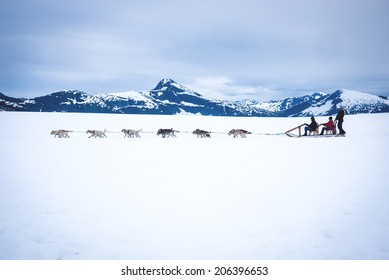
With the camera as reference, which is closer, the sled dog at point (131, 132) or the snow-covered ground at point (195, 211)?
the snow-covered ground at point (195, 211)

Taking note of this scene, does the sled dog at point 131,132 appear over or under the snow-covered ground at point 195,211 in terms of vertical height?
over

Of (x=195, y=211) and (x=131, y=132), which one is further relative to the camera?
(x=131, y=132)

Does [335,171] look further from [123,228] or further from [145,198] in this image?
[123,228]

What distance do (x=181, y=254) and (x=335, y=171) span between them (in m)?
7.80

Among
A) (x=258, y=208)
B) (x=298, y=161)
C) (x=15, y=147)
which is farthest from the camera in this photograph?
(x=15, y=147)

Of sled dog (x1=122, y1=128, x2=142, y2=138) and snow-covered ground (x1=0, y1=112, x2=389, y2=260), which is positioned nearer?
snow-covered ground (x1=0, y1=112, x2=389, y2=260)

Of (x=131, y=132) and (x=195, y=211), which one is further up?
(x=131, y=132)

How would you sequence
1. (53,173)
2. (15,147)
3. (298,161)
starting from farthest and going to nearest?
1. (15,147)
2. (298,161)
3. (53,173)

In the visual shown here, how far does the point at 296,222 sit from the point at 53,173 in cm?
861

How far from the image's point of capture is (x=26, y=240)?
5484 millimetres

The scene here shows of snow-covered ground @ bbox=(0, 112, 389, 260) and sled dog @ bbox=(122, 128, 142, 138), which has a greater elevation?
sled dog @ bbox=(122, 128, 142, 138)
